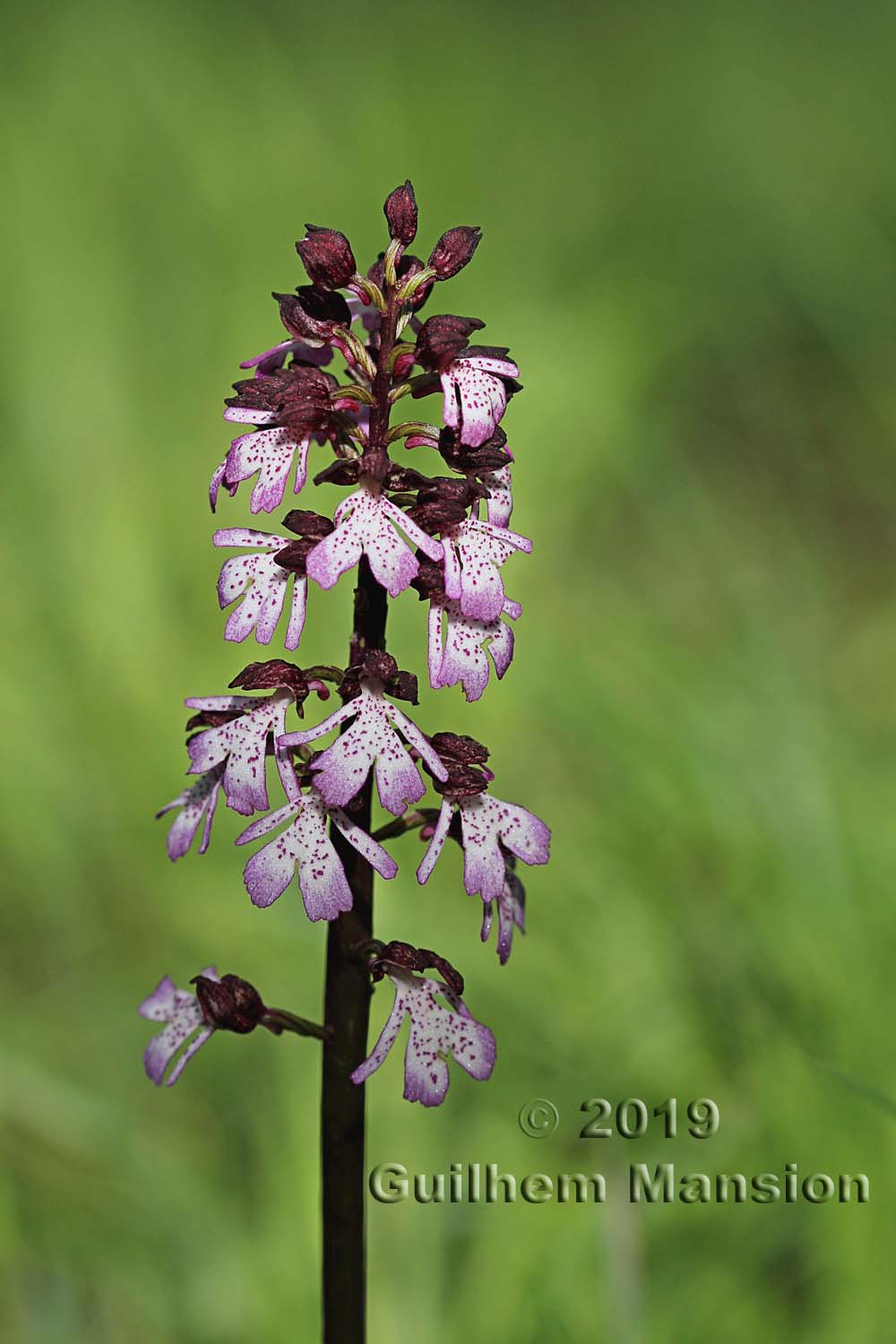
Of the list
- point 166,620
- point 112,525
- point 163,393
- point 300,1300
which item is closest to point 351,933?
point 300,1300

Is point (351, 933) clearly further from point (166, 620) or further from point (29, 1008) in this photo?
point (166, 620)

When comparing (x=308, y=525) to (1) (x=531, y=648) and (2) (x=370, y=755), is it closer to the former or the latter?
(2) (x=370, y=755)

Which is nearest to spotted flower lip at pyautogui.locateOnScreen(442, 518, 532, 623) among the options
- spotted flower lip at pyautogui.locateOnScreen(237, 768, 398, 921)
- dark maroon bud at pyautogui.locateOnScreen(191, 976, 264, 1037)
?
spotted flower lip at pyautogui.locateOnScreen(237, 768, 398, 921)

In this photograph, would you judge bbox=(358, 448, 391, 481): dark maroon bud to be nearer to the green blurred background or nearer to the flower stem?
the flower stem

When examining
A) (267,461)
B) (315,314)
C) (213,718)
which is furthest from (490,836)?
(315,314)

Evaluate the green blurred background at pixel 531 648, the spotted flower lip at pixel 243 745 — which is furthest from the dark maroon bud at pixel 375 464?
the green blurred background at pixel 531 648

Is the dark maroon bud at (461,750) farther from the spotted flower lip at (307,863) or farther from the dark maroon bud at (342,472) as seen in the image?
the dark maroon bud at (342,472)

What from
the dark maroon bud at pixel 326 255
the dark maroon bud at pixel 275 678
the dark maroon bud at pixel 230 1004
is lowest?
the dark maroon bud at pixel 230 1004
